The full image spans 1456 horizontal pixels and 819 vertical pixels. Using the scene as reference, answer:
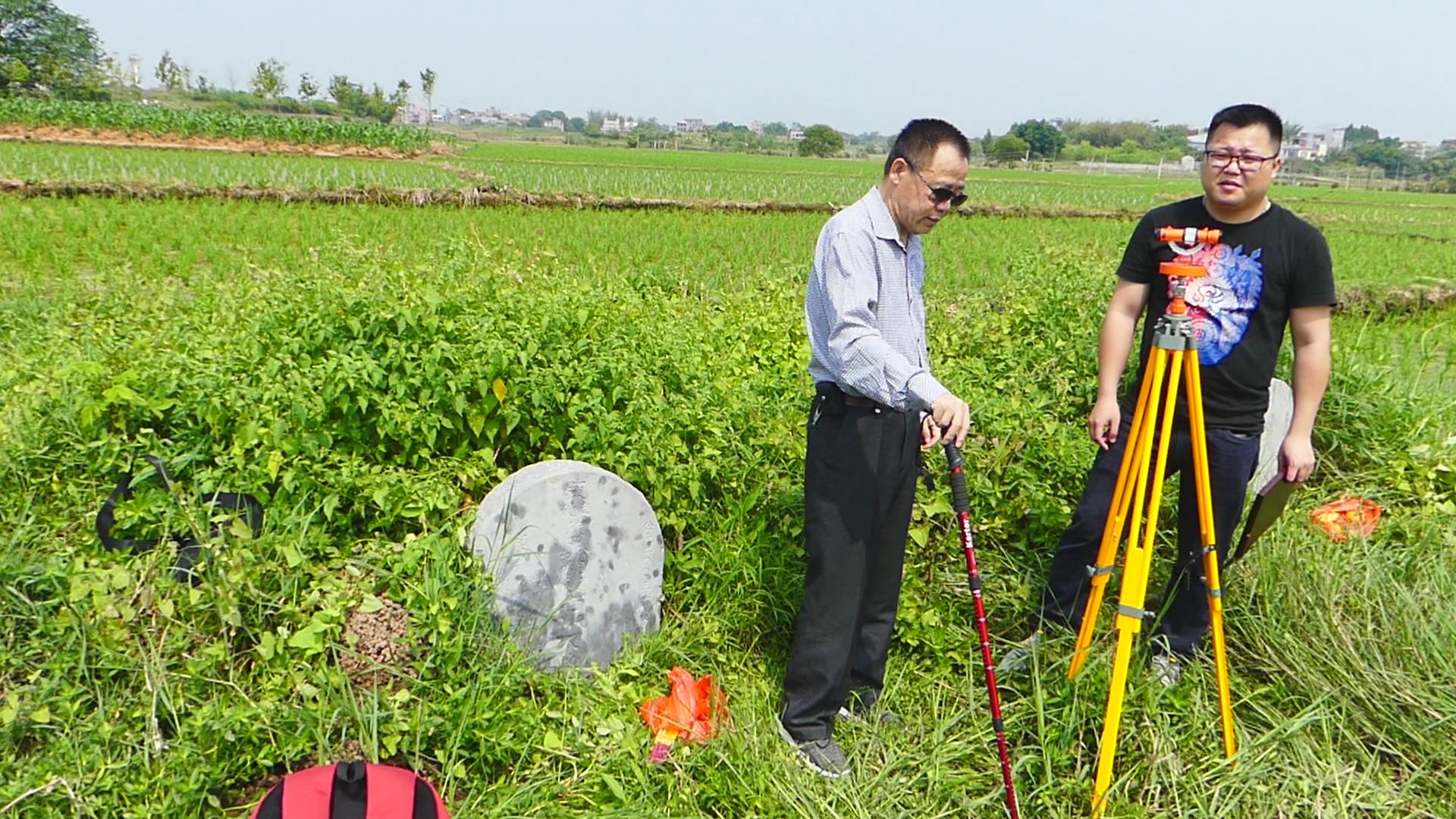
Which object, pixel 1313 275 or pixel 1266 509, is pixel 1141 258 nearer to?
pixel 1313 275

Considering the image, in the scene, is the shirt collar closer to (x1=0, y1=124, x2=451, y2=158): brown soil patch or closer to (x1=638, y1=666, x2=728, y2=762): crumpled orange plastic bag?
(x1=638, y1=666, x2=728, y2=762): crumpled orange plastic bag

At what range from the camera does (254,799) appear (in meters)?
2.43

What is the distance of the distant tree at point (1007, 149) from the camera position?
59.6 metres

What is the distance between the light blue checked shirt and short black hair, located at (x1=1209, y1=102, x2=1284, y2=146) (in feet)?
3.33

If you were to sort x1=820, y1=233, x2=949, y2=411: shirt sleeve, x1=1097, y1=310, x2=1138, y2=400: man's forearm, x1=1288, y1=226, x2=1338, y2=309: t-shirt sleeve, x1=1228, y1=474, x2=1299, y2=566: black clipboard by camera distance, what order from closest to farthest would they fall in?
x1=820, y1=233, x2=949, y2=411: shirt sleeve, x1=1288, y1=226, x2=1338, y2=309: t-shirt sleeve, x1=1228, y1=474, x2=1299, y2=566: black clipboard, x1=1097, y1=310, x2=1138, y2=400: man's forearm

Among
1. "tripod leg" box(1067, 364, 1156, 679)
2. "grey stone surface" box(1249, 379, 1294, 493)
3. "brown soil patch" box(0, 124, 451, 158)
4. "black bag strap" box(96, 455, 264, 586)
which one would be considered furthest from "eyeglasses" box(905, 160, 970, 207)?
"brown soil patch" box(0, 124, 451, 158)

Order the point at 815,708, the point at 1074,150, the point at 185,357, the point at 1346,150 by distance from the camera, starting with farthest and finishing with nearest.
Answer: the point at 1346,150 → the point at 1074,150 → the point at 185,357 → the point at 815,708

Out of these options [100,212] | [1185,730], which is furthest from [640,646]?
[100,212]

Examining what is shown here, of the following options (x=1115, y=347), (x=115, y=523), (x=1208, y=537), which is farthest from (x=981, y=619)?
(x=115, y=523)

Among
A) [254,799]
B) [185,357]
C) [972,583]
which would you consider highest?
[185,357]

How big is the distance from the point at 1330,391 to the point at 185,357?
5337mm

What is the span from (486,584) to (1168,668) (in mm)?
2244

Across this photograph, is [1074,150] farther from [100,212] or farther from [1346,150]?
[100,212]

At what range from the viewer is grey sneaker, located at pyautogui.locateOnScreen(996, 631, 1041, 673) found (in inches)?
121
